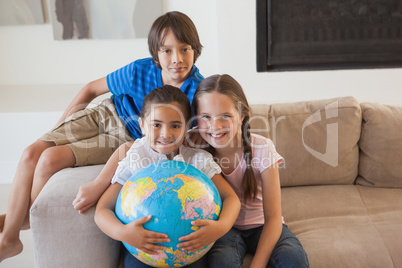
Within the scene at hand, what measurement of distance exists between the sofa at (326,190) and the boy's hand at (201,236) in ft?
0.92

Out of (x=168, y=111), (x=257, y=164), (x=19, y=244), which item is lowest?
(x=19, y=244)

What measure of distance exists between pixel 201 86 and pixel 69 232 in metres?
0.71

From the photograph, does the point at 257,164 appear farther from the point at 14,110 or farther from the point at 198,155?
the point at 14,110

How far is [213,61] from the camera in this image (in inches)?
147

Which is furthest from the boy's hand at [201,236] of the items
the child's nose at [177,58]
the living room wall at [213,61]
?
the living room wall at [213,61]

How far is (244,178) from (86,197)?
59 centimetres

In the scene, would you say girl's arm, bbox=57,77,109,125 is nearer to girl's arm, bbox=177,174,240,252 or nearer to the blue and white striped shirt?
the blue and white striped shirt

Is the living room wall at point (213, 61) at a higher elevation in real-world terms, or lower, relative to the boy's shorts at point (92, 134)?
higher

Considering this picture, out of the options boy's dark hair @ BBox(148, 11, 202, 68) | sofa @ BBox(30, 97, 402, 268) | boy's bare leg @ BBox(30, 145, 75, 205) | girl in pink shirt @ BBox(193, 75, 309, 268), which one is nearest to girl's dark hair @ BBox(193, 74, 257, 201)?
girl in pink shirt @ BBox(193, 75, 309, 268)

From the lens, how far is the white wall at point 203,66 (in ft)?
10.8

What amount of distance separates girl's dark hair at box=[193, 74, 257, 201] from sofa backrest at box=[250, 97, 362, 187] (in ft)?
1.30

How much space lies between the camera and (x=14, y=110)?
3.29 meters

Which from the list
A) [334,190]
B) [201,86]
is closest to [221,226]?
[201,86]

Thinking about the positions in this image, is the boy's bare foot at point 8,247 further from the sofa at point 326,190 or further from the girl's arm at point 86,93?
the girl's arm at point 86,93
